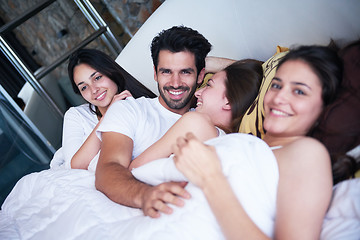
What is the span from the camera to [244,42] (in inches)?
59.9

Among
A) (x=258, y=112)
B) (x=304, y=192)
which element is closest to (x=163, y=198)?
(x=304, y=192)

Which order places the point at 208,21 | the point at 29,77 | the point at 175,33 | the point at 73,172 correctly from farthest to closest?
1. the point at 29,77
2. the point at 208,21
3. the point at 175,33
4. the point at 73,172

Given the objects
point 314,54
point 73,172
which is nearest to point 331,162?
point 314,54

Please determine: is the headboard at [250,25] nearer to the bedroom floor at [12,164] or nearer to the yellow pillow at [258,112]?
the yellow pillow at [258,112]

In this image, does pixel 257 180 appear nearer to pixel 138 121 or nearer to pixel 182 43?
pixel 138 121

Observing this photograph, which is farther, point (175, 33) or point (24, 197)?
point (175, 33)

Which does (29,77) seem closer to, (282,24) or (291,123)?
(282,24)

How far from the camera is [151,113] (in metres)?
1.44

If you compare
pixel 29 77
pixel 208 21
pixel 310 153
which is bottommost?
pixel 310 153

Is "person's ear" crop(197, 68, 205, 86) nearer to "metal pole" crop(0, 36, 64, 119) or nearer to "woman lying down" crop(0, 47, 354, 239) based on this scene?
"woman lying down" crop(0, 47, 354, 239)

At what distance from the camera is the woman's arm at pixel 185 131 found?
3.38 ft

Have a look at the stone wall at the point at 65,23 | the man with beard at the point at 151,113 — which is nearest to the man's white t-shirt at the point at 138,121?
the man with beard at the point at 151,113

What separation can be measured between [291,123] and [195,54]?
75 cm

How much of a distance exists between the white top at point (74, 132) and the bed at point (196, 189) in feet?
0.97
